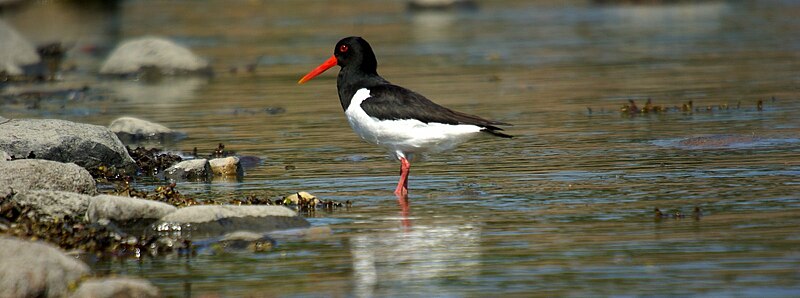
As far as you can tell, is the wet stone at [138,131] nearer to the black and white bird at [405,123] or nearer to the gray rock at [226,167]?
the gray rock at [226,167]

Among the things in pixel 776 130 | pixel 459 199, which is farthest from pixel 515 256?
pixel 776 130

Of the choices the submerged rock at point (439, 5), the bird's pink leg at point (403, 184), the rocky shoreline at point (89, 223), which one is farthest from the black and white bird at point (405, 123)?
the submerged rock at point (439, 5)

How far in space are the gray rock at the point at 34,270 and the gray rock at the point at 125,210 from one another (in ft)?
5.73

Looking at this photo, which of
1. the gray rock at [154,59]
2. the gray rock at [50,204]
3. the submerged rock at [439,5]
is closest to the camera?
the gray rock at [50,204]

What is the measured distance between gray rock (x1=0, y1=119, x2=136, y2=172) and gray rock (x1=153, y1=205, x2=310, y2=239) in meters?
3.00

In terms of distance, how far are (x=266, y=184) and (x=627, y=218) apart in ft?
12.4

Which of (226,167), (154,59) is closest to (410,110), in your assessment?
(226,167)

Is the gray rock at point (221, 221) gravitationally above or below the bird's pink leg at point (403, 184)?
below

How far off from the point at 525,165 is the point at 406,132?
5.53 ft

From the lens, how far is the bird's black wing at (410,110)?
11039 millimetres

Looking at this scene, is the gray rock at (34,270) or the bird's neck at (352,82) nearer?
the gray rock at (34,270)

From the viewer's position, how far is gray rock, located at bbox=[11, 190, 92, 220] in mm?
9695

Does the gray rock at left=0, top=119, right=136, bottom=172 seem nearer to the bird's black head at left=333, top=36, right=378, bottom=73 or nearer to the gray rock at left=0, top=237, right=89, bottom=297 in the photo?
the bird's black head at left=333, top=36, right=378, bottom=73

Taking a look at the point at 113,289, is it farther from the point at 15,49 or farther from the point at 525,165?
the point at 15,49
